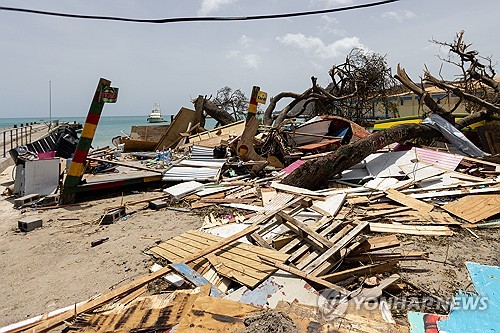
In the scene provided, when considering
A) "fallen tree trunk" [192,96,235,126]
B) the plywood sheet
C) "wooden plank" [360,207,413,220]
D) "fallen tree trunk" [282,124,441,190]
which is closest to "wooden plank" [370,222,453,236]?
"wooden plank" [360,207,413,220]

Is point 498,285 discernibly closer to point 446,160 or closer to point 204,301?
point 204,301

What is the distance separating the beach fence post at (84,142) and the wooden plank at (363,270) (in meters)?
6.67

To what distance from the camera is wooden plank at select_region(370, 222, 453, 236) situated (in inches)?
198

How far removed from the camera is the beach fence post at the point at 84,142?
763 centimetres

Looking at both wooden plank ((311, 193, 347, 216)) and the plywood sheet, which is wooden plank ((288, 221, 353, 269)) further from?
wooden plank ((311, 193, 347, 216))

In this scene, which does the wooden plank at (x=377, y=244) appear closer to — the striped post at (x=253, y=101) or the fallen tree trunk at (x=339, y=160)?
the fallen tree trunk at (x=339, y=160)

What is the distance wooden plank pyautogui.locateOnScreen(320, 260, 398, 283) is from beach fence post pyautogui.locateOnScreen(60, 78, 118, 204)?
6670 millimetres

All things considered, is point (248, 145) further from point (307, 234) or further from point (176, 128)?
point (176, 128)

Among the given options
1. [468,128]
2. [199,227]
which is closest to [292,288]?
[199,227]

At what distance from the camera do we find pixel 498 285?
11.4 ft

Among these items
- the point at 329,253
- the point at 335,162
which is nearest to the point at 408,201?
the point at 335,162

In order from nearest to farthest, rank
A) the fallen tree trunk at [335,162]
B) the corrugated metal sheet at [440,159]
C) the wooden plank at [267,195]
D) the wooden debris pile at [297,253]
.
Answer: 1. the wooden debris pile at [297,253]
2. the wooden plank at [267,195]
3. the fallen tree trunk at [335,162]
4. the corrugated metal sheet at [440,159]

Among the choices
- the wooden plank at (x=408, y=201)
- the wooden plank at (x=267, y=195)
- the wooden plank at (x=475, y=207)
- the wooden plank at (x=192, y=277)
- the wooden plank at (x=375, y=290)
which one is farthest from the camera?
the wooden plank at (x=267, y=195)

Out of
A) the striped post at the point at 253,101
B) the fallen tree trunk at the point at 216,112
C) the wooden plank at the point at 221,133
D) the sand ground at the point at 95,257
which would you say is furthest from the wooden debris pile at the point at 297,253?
the fallen tree trunk at the point at 216,112
